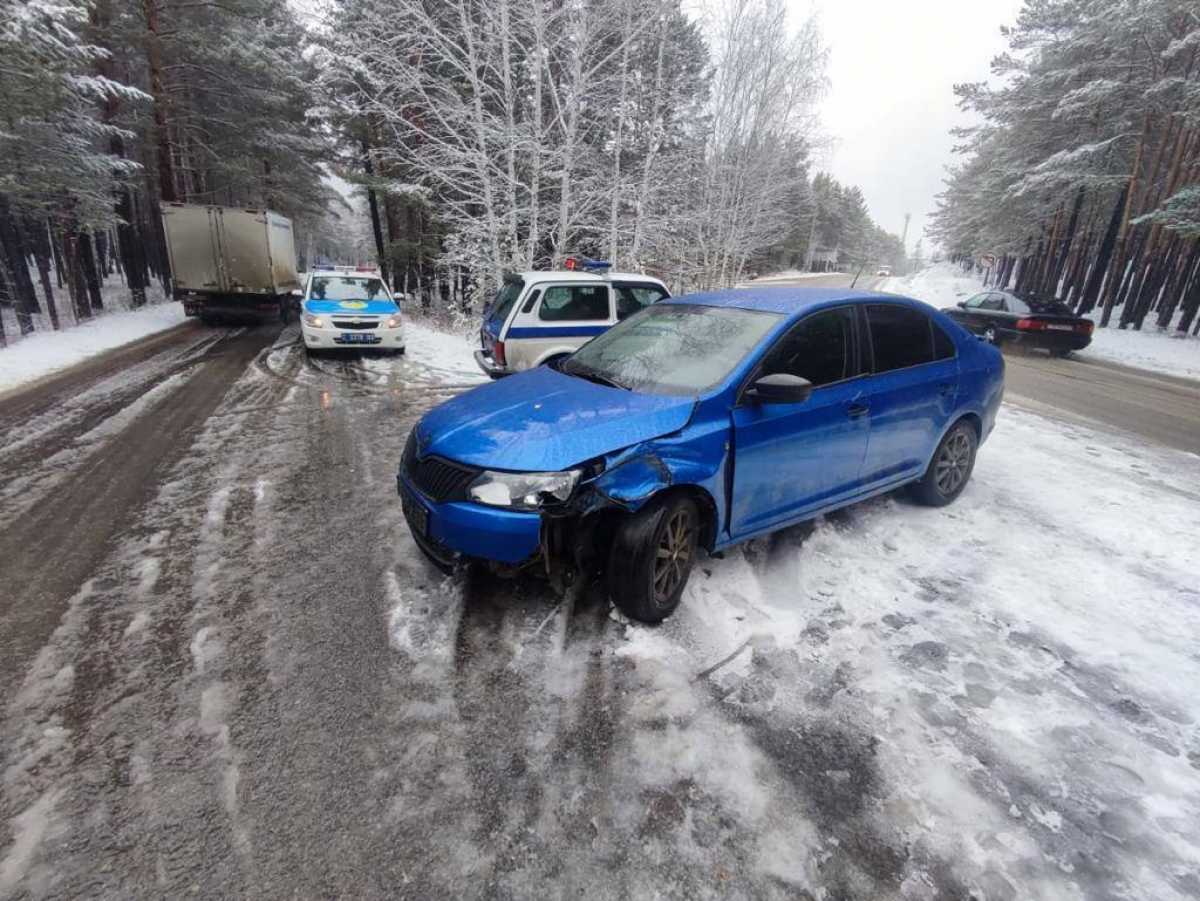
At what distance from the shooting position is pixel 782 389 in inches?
122

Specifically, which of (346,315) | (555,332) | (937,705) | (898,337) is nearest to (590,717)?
(937,705)

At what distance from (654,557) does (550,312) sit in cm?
550

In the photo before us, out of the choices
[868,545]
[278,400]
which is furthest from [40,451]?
[868,545]

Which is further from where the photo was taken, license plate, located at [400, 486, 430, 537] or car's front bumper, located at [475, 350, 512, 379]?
car's front bumper, located at [475, 350, 512, 379]

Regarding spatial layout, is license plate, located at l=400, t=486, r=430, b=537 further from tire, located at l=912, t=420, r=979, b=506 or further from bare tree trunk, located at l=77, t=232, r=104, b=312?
bare tree trunk, located at l=77, t=232, r=104, b=312

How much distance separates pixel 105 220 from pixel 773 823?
56.1ft

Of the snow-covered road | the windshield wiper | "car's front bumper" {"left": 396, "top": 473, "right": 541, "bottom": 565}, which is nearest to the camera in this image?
the snow-covered road

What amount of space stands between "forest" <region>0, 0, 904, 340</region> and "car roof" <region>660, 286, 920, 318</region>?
886 centimetres

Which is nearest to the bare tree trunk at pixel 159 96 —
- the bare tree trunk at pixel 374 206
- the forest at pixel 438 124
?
the forest at pixel 438 124

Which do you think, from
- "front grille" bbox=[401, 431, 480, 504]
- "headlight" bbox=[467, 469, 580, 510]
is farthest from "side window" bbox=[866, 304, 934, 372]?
"front grille" bbox=[401, 431, 480, 504]

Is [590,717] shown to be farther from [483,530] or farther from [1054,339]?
[1054,339]

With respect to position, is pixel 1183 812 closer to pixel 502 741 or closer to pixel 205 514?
pixel 502 741

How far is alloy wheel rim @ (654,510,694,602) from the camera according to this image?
120 inches

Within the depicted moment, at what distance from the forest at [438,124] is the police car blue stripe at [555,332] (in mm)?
5391
